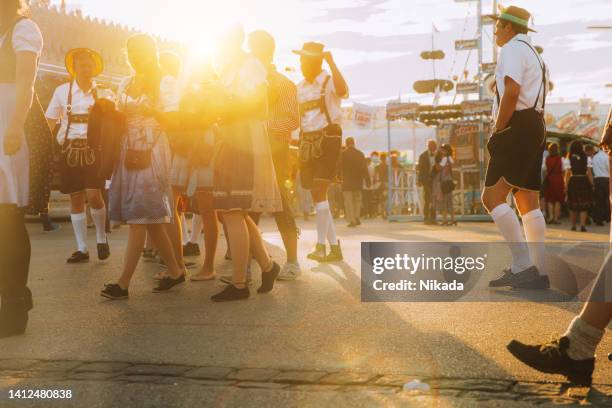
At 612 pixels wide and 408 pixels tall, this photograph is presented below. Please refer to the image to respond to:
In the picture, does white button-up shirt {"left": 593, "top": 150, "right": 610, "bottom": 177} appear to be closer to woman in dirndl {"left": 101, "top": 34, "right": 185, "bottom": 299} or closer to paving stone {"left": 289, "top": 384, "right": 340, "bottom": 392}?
woman in dirndl {"left": 101, "top": 34, "right": 185, "bottom": 299}

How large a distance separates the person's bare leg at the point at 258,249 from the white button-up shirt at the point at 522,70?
1.92m

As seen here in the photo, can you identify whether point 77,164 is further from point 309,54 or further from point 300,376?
point 300,376

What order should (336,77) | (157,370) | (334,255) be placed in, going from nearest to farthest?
1. (157,370)
2. (336,77)
3. (334,255)

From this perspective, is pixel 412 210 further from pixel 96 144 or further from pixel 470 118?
pixel 96 144

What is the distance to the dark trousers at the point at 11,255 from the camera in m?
4.30

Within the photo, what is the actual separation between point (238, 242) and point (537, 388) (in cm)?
263

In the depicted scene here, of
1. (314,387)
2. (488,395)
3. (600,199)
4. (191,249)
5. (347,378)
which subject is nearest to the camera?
(488,395)

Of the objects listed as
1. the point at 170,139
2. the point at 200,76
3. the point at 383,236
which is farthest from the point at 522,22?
the point at 383,236

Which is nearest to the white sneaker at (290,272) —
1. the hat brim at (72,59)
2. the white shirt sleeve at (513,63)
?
the white shirt sleeve at (513,63)

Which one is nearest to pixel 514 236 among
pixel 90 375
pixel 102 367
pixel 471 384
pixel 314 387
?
pixel 471 384

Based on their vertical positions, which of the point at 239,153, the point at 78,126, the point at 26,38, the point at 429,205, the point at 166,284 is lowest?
the point at 429,205

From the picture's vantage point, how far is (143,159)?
568 cm

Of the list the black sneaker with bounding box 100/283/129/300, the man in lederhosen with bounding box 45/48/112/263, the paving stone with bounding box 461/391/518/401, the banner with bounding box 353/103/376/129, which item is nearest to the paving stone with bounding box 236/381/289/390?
the paving stone with bounding box 461/391/518/401

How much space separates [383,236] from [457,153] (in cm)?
620
